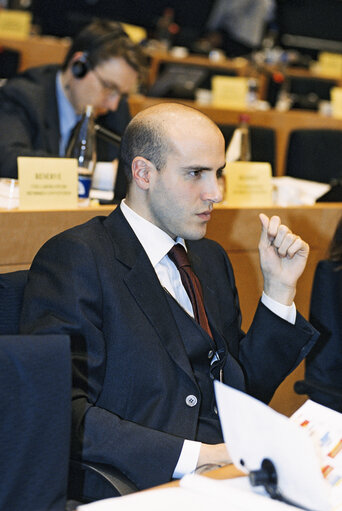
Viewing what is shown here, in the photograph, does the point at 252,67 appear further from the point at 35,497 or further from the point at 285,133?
the point at 35,497

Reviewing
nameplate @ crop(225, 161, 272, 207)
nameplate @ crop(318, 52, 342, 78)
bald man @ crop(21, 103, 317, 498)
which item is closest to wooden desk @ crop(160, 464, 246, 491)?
bald man @ crop(21, 103, 317, 498)

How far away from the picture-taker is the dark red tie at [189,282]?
5.43 ft

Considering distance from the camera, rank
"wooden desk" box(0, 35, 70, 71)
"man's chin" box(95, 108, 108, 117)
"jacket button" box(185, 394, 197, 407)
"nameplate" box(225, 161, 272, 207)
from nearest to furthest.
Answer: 1. "jacket button" box(185, 394, 197, 407)
2. "nameplate" box(225, 161, 272, 207)
3. "man's chin" box(95, 108, 108, 117)
4. "wooden desk" box(0, 35, 70, 71)

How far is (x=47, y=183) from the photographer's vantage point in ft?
6.50

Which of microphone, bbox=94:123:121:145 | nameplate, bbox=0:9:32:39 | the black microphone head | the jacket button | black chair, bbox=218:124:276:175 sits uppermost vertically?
nameplate, bbox=0:9:32:39

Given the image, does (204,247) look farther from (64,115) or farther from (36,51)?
(36,51)

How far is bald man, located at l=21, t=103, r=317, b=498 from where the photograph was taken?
140 centimetres

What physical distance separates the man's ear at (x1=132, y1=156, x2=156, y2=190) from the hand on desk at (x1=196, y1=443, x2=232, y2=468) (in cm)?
59

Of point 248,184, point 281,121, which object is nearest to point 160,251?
point 248,184

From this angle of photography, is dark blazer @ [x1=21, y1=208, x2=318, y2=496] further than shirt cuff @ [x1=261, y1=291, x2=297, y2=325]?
No

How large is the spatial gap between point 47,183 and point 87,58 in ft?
3.76

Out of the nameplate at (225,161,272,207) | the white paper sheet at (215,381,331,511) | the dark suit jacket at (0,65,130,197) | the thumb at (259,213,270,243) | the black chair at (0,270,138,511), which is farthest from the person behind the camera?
the dark suit jacket at (0,65,130,197)

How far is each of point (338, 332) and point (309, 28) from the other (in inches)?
273

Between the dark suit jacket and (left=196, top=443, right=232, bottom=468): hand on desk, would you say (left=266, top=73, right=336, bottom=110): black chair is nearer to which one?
the dark suit jacket
